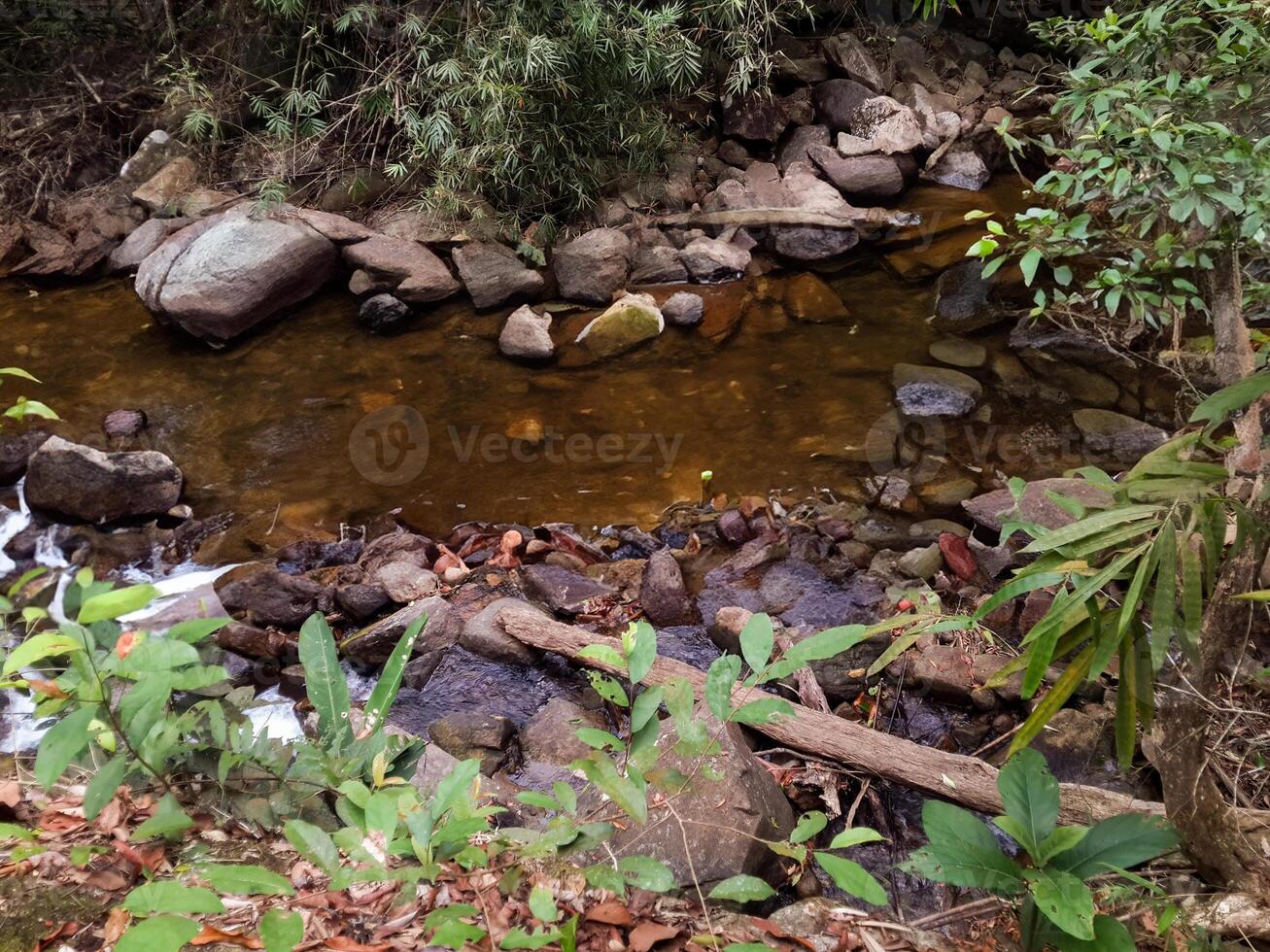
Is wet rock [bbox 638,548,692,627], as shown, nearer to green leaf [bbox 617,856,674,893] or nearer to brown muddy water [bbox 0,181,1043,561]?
brown muddy water [bbox 0,181,1043,561]

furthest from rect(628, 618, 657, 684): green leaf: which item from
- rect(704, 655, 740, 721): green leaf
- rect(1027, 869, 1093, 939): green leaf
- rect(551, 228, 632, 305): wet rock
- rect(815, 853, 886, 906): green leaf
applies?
rect(551, 228, 632, 305): wet rock

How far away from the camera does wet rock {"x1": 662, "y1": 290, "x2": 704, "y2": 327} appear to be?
19.1ft

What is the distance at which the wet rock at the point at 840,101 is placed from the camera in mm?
7633

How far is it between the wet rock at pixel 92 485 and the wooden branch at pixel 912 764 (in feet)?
9.43

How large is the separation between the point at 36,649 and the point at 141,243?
21.6 feet

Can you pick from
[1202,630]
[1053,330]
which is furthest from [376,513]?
[1053,330]

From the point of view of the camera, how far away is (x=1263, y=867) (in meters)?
1.59

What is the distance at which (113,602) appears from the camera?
1116 millimetres

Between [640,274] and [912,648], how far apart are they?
412 cm

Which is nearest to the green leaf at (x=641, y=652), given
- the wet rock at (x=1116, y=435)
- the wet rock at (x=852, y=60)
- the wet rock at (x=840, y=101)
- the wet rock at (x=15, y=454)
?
the wet rock at (x=1116, y=435)

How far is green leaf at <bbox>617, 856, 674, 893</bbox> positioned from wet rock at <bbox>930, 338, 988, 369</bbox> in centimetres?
454

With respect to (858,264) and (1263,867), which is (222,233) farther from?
(1263,867)

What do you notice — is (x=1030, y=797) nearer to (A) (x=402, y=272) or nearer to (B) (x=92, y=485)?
(B) (x=92, y=485)

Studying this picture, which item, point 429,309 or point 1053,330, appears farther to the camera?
point 429,309
